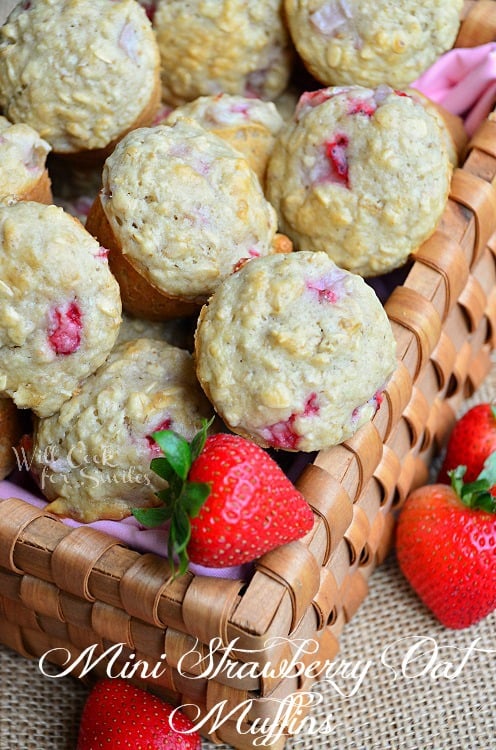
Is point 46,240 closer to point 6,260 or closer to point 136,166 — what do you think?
point 6,260

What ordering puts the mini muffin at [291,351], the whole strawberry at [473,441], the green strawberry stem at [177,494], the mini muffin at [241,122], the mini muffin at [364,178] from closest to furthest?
1. the green strawberry stem at [177,494]
2. the mini muffin at [291,351]
3. the mini muffin at [364,178]
4. the mini muffin at [241,122]
5. the whole strawberry at [473,441]

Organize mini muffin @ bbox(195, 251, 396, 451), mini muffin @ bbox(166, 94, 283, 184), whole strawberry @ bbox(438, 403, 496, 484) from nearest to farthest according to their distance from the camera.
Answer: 1. mini muffin @ bbox(195, 251, 396, 451)
2. mini muffin @ bbox(166, 94, 283, 184)
3. whole strawberry @ bbox(438, 403, 496, 484)

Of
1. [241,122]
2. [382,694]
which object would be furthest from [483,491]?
[241,122]

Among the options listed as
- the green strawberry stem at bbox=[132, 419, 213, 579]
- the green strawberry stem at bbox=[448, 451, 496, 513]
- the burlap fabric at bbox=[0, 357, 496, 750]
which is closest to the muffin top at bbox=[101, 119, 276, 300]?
the green strawberry stem at bbox=[132, 419, 213, 579]

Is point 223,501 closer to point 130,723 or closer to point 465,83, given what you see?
point 130,723

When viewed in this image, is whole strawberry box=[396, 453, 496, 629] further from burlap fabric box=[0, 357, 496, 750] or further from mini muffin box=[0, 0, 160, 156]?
mini muffin box=[0, 0, 160, 156]

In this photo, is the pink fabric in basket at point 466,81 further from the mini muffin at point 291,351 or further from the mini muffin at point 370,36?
the mini muffin at point 291,351

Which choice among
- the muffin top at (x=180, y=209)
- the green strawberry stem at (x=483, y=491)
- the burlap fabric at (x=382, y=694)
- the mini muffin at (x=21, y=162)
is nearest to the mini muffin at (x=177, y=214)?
the muffin top at (x=180, y=209)
